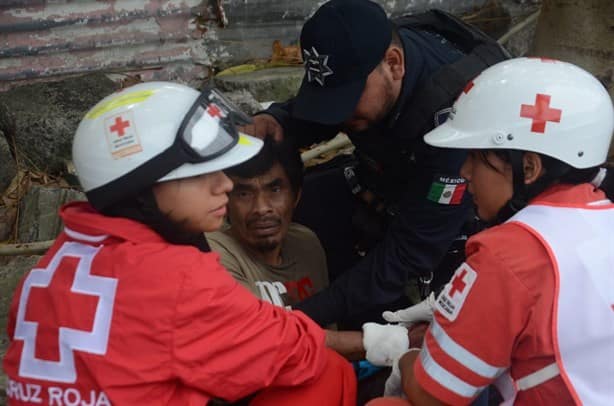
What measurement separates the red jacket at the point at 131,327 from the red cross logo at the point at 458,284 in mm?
531

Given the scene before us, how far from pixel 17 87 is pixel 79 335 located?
3461 mm

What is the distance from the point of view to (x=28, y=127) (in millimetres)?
4535

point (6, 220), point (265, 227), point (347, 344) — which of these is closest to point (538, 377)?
point (347, 344)

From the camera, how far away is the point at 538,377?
1.93 meters

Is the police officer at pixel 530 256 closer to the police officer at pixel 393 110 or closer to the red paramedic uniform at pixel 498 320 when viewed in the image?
the red paramedic uniform at pixel 498 320

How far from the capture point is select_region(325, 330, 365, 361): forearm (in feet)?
8.74

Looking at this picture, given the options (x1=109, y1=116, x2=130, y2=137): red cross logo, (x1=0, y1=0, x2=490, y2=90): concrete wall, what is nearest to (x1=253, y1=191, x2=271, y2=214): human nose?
(x1=109, y1=116, x2=130, y2=137): red cross logo

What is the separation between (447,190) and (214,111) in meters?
1.13

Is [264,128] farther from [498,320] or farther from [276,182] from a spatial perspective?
[498,320]

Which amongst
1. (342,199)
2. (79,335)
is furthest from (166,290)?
(342,199)

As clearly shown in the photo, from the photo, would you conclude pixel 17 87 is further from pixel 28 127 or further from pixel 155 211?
pixel 155 211

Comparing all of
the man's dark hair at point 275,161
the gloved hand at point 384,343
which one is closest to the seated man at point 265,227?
the man's dark hair at point 275,161

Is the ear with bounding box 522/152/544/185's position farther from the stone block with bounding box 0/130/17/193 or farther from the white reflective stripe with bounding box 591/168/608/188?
the stone block with bounding box 0/130/17/193

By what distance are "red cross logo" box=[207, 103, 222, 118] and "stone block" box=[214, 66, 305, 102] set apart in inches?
118
